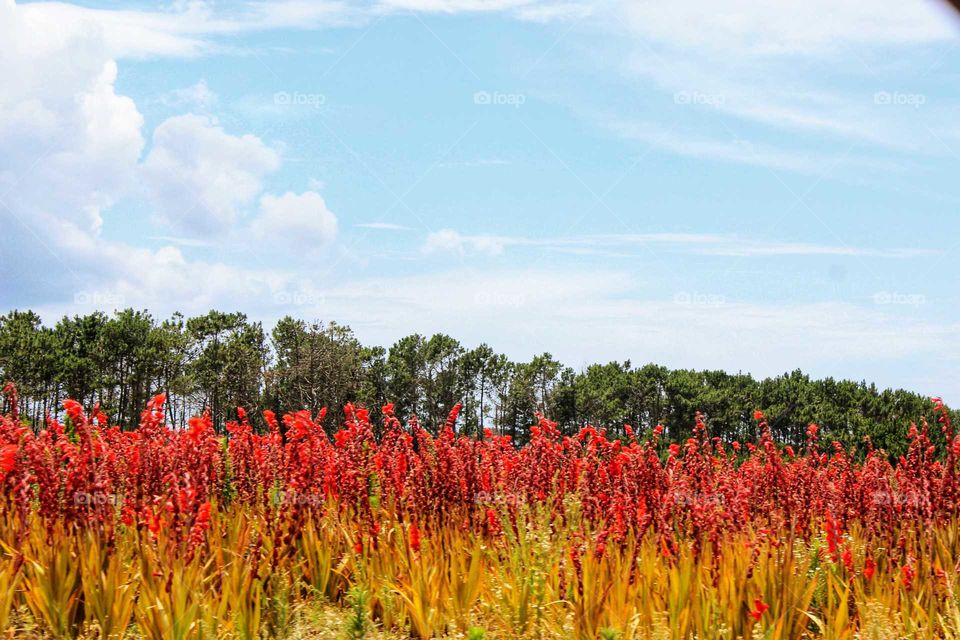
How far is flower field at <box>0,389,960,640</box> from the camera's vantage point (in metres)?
5.49

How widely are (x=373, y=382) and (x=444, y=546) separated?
5378cm

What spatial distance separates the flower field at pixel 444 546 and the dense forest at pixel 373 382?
44.6 m

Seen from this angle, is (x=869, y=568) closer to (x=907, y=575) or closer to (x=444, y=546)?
(x=907, y=575)

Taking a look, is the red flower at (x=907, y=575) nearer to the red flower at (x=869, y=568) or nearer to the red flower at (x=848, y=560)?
the red flower at (x=869, y=568)

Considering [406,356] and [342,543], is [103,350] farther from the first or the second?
[342,543]

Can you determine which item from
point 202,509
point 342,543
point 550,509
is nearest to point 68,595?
point 202,509

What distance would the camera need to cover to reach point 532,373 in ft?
190

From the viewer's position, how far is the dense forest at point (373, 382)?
168 ft

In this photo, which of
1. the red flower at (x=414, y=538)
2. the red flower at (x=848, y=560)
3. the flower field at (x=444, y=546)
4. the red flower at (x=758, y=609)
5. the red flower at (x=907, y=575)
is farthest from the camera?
the red flower at (x=414, y=538)

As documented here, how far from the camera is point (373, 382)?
196 ft

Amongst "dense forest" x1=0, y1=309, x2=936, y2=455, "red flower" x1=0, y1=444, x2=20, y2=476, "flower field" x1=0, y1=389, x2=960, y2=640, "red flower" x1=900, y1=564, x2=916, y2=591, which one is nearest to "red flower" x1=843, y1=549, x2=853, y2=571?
"flower field" x1=0, y1=389, x2=960, y2=640

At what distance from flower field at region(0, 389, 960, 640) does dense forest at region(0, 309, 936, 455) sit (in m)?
44.6

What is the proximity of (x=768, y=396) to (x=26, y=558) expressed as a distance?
52.6 metres

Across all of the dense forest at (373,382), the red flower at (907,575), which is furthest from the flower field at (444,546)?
the dense forest at (373,382)
